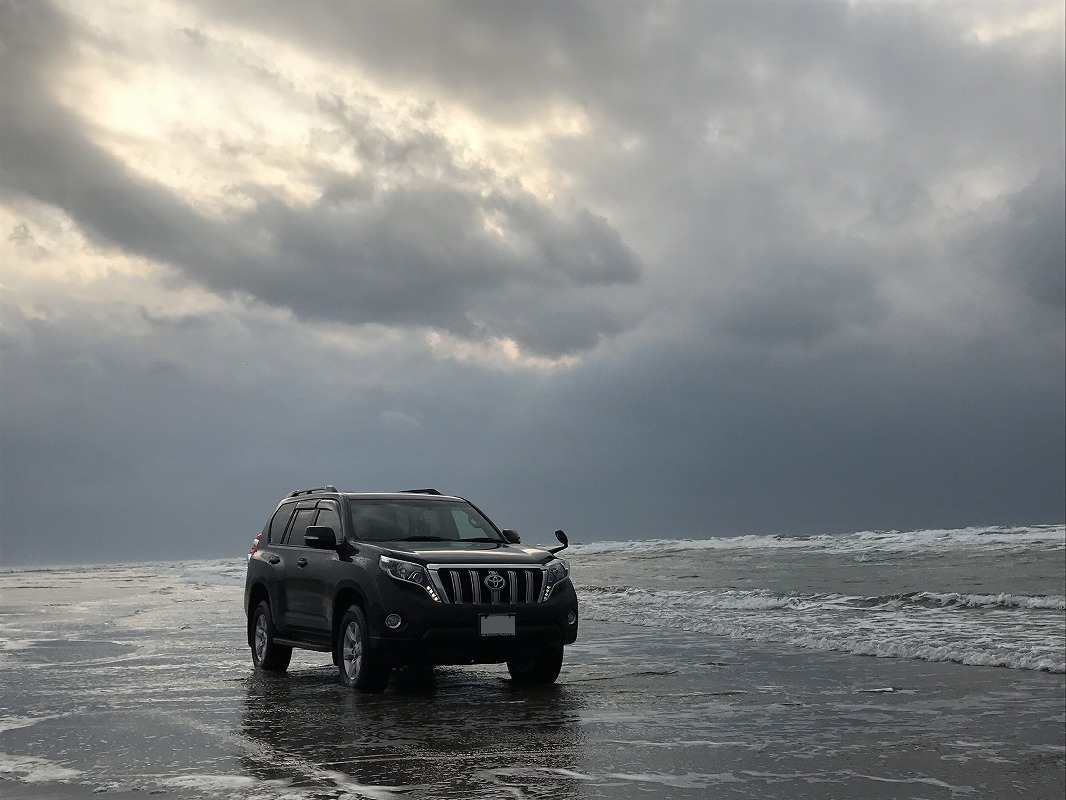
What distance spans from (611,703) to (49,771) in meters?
4.59

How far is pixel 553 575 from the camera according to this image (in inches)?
408

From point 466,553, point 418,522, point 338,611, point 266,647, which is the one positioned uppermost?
point 418,522

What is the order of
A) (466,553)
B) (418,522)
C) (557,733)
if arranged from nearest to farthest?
(557,733) → (466,553) → (418,522)

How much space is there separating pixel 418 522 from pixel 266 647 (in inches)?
96.9

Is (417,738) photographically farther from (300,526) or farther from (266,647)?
(266,647)

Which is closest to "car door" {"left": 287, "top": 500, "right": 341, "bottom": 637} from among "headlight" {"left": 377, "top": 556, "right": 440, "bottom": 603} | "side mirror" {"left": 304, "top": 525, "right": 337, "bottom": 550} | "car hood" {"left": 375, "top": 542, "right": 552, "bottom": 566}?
"side mirror" {"left": 304, "top": 525, "right": 337, "bottom": 550}

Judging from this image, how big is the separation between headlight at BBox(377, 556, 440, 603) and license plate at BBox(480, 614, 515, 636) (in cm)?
47

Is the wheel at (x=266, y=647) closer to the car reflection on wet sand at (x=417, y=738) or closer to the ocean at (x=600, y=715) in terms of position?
the ocean at (x=600, y=715)

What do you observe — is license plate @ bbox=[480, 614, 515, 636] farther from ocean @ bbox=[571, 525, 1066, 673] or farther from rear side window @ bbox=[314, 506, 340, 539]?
ocean @ bbox=[571, 525, 1066, 673]

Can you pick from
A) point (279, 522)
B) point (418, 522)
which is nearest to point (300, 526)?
point (279, 522)

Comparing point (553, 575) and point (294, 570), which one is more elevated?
point (294, 570)

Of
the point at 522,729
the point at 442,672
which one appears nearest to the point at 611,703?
the point at 522,729

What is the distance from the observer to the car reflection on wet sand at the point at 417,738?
239 inches

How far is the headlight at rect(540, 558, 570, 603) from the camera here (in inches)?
404
